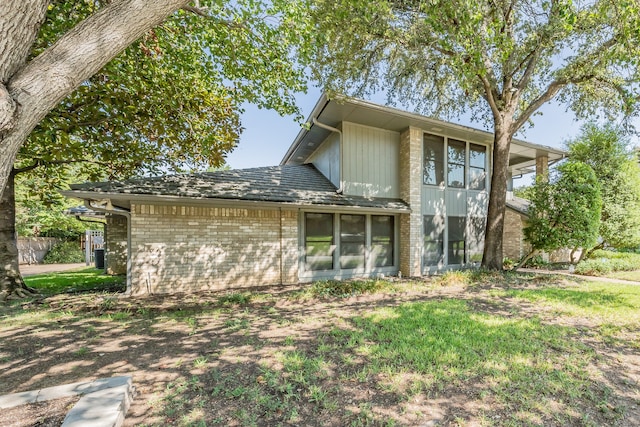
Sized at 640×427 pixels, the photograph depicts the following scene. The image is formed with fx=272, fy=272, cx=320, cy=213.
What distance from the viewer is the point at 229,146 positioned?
28.3 feet

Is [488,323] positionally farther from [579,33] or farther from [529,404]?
[579,33]

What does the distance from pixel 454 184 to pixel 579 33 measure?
5210 mm

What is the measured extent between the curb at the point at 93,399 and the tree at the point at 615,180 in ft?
47.6

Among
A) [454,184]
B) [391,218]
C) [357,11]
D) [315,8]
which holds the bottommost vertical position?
[391,218]

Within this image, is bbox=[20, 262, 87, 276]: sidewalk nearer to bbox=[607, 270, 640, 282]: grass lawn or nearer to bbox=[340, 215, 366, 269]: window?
bbox=[340, 215, 366, 269]: window

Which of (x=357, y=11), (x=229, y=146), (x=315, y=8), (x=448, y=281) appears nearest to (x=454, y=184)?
(x=448, y=281)

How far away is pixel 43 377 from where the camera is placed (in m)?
A: 2.90

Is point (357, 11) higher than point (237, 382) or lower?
higher

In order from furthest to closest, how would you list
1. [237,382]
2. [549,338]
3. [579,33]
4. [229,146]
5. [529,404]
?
[229,146], [579,33], [549,338], [237,382], [529,404]

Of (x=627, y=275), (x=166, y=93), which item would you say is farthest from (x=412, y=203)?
(x=166, y=93)

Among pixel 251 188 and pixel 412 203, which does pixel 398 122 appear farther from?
pixel 251 188

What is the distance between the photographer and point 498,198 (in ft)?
29.7

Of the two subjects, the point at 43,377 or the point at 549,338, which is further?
the point at 549,338

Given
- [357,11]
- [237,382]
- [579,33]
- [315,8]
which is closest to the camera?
[237,382]
